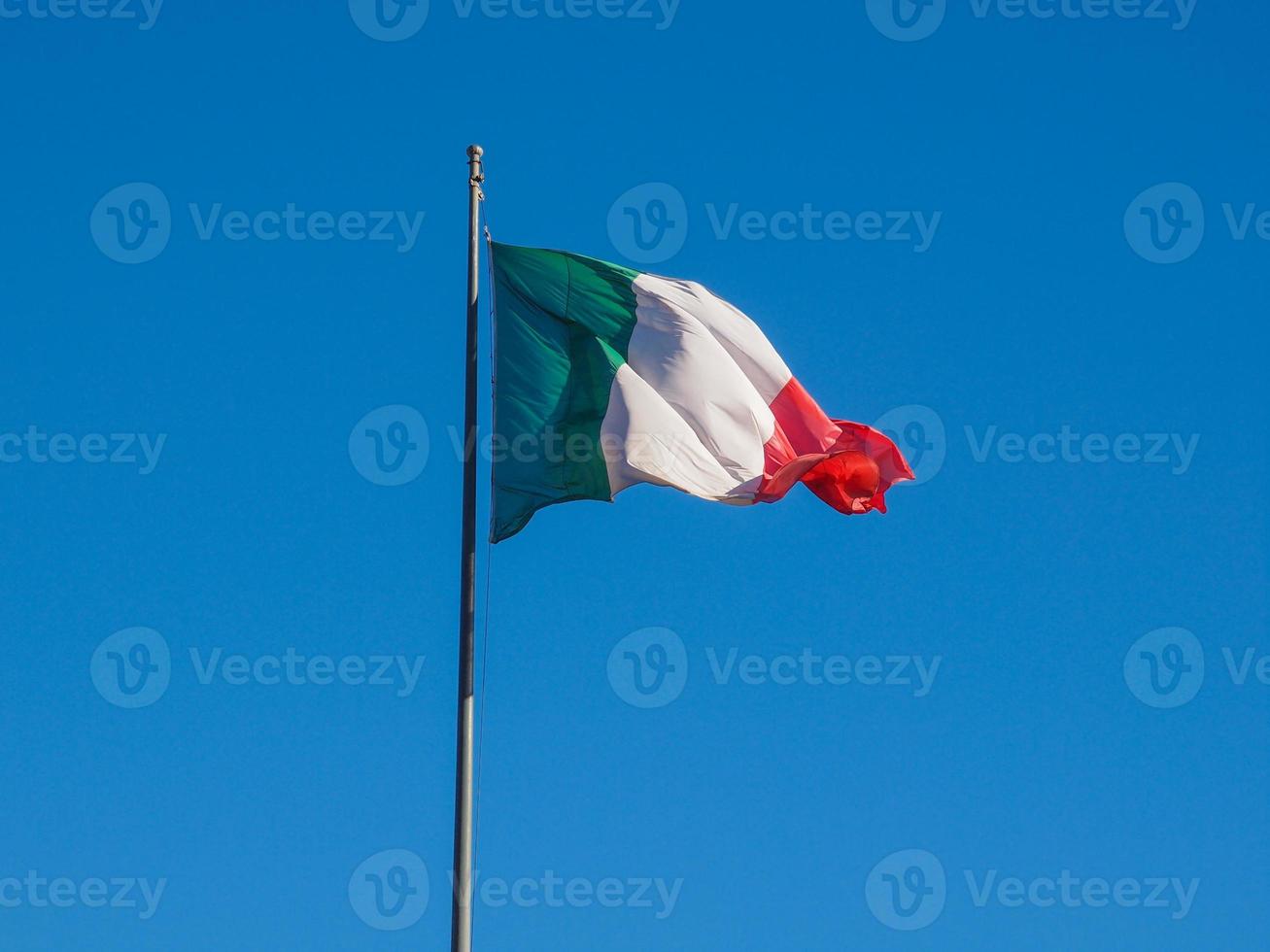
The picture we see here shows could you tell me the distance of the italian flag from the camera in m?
25.8

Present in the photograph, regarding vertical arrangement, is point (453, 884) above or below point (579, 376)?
below

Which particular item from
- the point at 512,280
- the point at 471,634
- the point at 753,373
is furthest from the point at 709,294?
the point at 471,634

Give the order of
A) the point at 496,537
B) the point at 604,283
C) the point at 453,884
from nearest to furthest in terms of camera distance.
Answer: the point at 453,884 < the point at 496,537 < the point at 604,283

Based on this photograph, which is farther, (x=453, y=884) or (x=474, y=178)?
(x=474, y=178)

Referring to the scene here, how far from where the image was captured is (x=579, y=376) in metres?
26.7

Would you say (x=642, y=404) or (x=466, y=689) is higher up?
(x=642, y=404)

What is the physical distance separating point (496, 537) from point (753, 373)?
4977mm

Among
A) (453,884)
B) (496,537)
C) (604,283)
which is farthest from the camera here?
(604,283)

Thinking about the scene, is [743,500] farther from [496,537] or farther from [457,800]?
[457,800]

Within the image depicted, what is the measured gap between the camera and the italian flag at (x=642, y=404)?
25.8 m

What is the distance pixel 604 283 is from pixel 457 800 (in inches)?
294

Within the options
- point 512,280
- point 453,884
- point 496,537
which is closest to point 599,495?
point 496,537

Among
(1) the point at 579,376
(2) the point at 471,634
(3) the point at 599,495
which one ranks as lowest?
(2) the point at 471,634

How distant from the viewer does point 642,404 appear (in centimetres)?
2648
